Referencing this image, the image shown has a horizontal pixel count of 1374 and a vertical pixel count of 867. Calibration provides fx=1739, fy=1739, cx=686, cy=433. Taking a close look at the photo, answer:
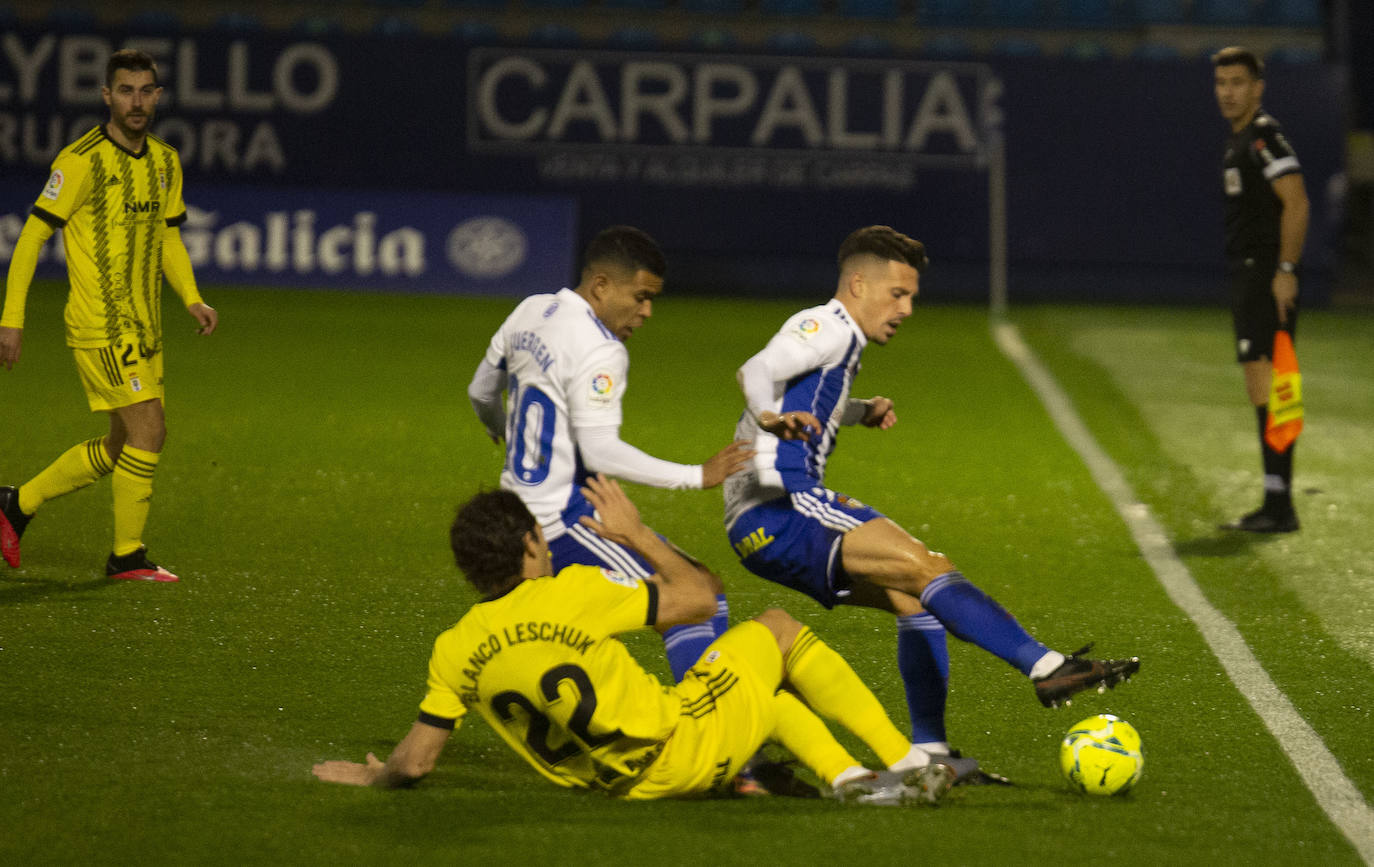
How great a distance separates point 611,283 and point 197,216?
12367mm

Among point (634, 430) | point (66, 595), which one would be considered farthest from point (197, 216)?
point (66, 595)

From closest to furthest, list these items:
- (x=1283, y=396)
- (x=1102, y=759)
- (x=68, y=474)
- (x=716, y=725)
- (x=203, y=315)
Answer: (x=716, y=725) < (x=1102, y=759) < (x=68, y=474) < (x=203, y=315) < (x=1283, y=396)

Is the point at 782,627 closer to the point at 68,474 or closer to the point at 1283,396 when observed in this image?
the point at 68,474

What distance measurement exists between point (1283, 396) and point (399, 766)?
526 centimetres

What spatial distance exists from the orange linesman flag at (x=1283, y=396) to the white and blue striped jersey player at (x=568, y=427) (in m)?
4.26

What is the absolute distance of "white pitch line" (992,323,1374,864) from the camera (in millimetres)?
4391

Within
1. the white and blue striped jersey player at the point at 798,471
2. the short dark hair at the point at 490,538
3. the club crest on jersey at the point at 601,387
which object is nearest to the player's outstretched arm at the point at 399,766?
the short dark hair at the point at 490,538

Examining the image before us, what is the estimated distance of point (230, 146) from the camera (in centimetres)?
1669

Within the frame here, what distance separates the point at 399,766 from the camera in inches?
162

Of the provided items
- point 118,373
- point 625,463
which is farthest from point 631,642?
point 118,373

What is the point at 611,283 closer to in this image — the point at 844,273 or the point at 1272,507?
the point at 844,273

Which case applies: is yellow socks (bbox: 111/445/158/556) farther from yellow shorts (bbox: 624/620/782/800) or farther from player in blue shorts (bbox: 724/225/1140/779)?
yellow shorts (bbox: 624/620/782/800)

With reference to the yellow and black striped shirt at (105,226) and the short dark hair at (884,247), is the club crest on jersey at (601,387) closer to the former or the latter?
the short dark hair at (884,247)

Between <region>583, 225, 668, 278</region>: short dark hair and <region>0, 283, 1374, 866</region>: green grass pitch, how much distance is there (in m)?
1.36
